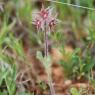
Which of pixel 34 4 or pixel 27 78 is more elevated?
pixel 34 4

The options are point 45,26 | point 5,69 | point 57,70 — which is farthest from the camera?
point 57,70

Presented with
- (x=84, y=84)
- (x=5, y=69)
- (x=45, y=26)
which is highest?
(x=45, y=26)

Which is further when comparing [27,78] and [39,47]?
[39,47]

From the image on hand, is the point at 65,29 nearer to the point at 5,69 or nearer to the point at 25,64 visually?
the point at 25,64

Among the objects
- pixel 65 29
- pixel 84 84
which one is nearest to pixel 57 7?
pixel 65 29

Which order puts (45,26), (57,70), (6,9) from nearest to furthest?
(45,26)
(57,70)
(6,9)

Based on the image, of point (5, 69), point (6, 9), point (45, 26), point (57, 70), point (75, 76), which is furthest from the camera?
point (6, 9)

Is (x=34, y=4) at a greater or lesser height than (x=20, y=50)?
greater

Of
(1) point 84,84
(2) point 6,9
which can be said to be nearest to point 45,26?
(1) point 84,84

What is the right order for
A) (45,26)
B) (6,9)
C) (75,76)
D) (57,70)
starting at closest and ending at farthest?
(45,26)
(75,76)
(57,70)
(6,9)

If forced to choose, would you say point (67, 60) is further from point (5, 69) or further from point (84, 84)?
point (5, 69)
